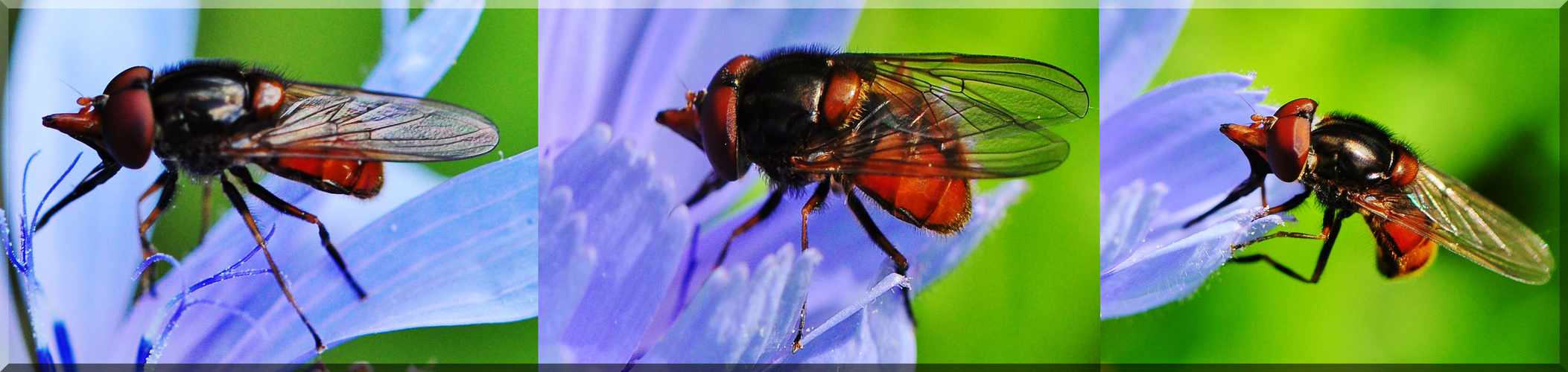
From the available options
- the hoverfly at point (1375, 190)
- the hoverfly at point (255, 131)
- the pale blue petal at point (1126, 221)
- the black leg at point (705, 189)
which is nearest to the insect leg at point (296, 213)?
the hoverfly at point (255, 131)

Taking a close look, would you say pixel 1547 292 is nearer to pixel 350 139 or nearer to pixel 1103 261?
pixel 1103 261

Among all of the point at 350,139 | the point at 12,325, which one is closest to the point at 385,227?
the point at 350,139

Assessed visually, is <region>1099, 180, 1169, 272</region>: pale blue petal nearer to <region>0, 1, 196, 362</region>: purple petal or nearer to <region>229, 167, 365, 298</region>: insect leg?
<region>229, 167, 365, 298</region>: insect leg

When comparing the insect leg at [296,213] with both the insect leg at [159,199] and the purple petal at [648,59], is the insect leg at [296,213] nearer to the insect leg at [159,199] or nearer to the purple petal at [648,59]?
the insect leg at [159,199]

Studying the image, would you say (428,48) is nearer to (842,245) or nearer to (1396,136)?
(842,245)

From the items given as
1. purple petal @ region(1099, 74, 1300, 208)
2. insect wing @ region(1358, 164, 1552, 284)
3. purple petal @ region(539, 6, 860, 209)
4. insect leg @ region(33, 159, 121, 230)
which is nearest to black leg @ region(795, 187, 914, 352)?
purple petal @ region(539, 6, 860, 209)

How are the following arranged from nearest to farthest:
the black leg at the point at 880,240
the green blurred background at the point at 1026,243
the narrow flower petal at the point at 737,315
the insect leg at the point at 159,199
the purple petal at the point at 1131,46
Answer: the narrow flower petal at the point at 737,315 → the insect leg at the point at 159,199 → the black leg at the point at 880,240 → the green blurred background at the point at 1026,243 → the purple petal at the point at 1131,46
